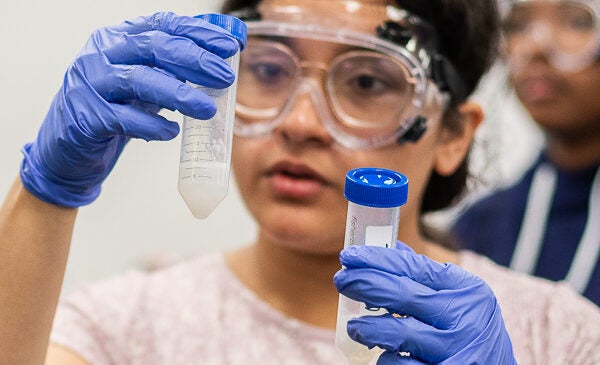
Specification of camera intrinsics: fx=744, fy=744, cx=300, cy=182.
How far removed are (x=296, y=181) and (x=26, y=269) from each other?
556 mm

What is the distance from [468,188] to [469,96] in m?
0.36

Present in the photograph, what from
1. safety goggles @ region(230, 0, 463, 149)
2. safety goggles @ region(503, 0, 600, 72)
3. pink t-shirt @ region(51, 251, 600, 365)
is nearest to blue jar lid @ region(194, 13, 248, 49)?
safety goggles @ region(230, 0, 463, 149)

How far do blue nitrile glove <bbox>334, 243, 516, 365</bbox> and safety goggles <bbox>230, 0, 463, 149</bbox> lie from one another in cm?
48

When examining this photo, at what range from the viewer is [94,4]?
2465mm

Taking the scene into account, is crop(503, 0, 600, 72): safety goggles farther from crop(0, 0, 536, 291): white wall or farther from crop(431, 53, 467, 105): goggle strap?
crop(431, 53, 467, 105): goggle strap

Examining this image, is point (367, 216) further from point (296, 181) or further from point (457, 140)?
point (457, 140)

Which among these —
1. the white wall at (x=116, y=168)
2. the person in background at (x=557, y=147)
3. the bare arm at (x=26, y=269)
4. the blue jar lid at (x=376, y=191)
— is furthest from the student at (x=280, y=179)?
the person in background at (x=557, y=147)

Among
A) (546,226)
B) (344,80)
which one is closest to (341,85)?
(344,80)

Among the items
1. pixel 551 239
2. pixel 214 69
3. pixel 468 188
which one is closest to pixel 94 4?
pixel 468 188

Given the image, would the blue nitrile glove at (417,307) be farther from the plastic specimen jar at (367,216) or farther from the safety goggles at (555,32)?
the safety goggles at (555,32)

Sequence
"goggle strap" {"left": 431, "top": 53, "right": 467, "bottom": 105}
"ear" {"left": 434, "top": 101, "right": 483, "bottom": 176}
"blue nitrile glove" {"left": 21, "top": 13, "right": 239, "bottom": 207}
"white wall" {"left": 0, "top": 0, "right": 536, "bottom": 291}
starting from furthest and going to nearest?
"white wall" {"left": 0, "top": 0, "right": 536, "bottom": 291} → "ear" {"left": 434, "top": 101, "right": 483, "bottom": 176} → "goggle strap" {"left": 431, "top": 53, "right": 467, "bottom": 105} → "blue nitrile glove" {"left": 21, "top": 13, "right": 239, "bottom": 207}

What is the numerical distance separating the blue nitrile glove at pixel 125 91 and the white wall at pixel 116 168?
0.88 m

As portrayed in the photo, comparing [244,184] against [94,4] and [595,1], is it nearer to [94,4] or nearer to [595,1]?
[94,4]

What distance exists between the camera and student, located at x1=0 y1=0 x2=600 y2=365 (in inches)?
46.0
